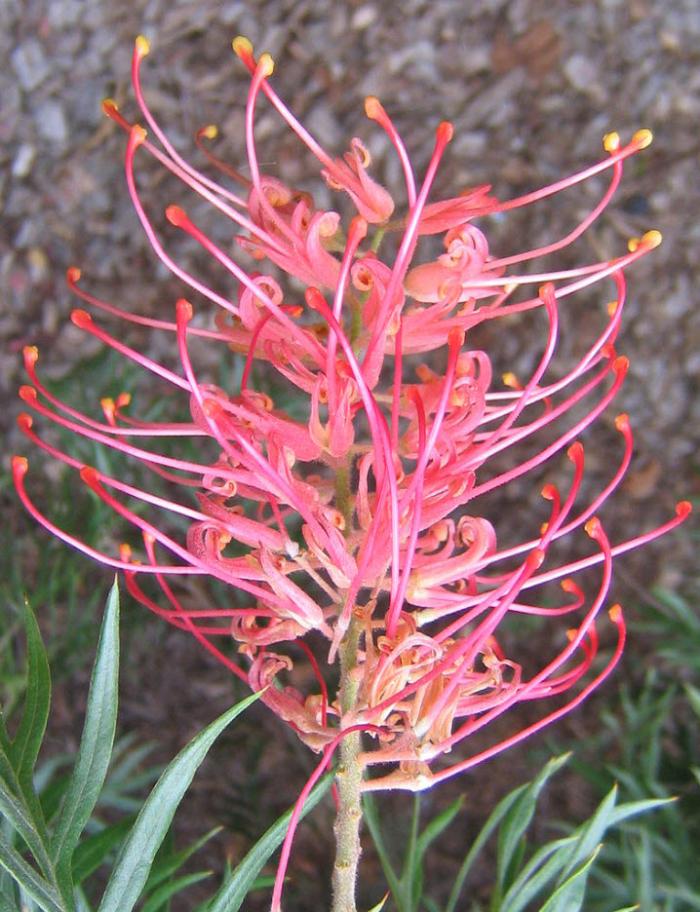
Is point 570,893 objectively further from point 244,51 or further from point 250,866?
point 244,51

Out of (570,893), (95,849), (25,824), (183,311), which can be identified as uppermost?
(183,311)

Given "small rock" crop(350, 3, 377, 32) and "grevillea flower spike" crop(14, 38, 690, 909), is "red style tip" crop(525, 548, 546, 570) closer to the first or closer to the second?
→ "grevillea flower spike" crop(14, 38, 690, 909)

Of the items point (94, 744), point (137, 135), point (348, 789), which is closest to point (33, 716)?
point (94, 744)

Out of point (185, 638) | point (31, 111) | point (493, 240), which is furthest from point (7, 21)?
point (185, 638)

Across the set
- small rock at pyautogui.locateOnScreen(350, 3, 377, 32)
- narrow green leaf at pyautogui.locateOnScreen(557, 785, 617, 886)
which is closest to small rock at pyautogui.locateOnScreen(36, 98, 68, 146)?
small rock at pyautogui.locateOnScreen(350, 3, 377, 32)

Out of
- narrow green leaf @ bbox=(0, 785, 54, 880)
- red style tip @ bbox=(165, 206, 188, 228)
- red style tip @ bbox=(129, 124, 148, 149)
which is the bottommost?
narrow green leaf @ bbox=(0, 785, 54, 880)

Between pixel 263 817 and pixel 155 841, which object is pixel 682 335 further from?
pixel 155 841

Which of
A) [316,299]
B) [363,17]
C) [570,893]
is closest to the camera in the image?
[316,299]
